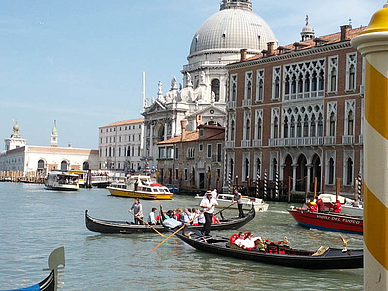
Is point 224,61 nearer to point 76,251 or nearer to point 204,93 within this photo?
point 204,93

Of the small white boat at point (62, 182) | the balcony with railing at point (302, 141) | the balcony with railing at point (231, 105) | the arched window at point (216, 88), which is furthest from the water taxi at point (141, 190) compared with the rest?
the arched window at point (216, 88)

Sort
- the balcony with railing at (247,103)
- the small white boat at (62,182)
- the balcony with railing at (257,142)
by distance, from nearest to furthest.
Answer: the balcony with railing at (257,142)
the balcony with railing at (247,103)
the small white boat at (62,182)

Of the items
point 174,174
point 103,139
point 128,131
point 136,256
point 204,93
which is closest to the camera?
point 136,256

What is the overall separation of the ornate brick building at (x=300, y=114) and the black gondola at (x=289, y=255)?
59.9 ft

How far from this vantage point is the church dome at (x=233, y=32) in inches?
2638

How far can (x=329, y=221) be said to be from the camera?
18109mm

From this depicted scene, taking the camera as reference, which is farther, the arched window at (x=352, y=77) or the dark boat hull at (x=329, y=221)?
the arched window at (x=352, y=77)

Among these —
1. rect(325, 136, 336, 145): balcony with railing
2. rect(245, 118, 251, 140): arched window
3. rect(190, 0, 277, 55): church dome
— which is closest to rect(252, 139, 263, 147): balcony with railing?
rect(245, 118, 251, 140): arched window

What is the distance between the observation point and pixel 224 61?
67.0 metres

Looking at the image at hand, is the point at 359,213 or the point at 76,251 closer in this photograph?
the point at 76,251

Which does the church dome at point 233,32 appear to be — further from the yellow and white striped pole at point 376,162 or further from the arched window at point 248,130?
the yellow and white striped pole at point 376,162

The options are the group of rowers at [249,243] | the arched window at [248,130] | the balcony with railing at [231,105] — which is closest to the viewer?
the group of rowers at [249,243]

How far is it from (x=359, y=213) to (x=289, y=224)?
245 cm

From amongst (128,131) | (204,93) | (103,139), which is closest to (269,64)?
(204,93)
